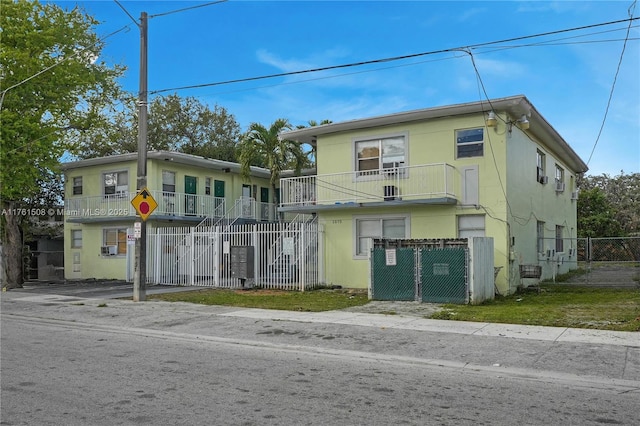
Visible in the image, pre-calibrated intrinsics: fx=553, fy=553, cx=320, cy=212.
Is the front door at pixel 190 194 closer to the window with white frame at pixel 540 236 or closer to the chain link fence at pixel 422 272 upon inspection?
the chain link fence at pixel 422 272

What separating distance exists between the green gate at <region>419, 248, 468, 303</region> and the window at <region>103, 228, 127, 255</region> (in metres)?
16.7

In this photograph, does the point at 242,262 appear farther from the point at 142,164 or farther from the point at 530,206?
the point at 530,206

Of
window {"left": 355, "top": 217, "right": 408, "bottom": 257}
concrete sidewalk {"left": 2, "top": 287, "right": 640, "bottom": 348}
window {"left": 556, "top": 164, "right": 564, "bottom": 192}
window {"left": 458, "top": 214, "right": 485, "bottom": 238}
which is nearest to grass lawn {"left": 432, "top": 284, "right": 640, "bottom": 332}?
concrete sidewalk {"left": 2, "top": 287, "right": 640, "bottom": 348}

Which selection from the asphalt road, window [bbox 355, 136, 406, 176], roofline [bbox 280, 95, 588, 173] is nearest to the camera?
the asphalt road

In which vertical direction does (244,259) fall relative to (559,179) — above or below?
below

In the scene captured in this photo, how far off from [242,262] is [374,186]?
17.3 feet

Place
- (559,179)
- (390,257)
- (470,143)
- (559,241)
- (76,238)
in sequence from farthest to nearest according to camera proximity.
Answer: (76,238) < (559,179) < (559,241) < (470,143) < (390,257)

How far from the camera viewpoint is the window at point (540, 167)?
841 inches

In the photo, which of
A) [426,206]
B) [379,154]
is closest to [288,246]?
[379,154]

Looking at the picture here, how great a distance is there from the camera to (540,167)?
21984 mm

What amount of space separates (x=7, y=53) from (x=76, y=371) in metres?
17.5

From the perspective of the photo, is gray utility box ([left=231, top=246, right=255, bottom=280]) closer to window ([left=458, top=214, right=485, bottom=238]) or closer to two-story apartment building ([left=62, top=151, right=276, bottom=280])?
two-story apartment building ([left=62, top=151, right=276, bottom=280])

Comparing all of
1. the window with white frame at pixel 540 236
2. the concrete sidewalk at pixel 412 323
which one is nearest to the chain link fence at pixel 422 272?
the concrete sidewalk at pixel 412 323

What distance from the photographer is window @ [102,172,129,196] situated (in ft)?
86.7
